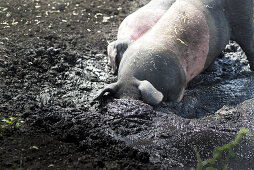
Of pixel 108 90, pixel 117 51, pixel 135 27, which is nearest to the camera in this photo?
pixel 108 90

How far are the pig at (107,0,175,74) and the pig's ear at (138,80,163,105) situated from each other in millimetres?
914

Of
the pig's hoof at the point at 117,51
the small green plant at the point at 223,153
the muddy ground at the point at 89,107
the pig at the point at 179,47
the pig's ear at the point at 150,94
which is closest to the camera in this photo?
the small green plant at the point at 223,153

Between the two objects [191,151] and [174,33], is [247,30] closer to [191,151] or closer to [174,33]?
[174,33]

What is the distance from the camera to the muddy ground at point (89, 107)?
13.5 ft

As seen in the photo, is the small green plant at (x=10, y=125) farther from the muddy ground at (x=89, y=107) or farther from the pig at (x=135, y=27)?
the pig at (x=135, y=27)

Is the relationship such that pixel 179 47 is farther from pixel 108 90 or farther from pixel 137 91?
pixel 108 90

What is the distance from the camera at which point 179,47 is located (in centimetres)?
529

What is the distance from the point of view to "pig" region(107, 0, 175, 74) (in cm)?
552

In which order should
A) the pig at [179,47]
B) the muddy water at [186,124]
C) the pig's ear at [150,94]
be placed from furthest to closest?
1. the pig at [179,47]
2. the pig's ear at [150,94]
3. the muddy water at [186,124]

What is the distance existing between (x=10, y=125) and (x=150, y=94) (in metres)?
1.55

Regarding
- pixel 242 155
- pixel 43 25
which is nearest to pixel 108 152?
pixel 242 155

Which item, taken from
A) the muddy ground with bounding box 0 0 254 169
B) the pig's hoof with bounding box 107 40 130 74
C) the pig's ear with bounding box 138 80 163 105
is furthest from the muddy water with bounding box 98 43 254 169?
the pig's hoof with bounding box 107 40 130 74

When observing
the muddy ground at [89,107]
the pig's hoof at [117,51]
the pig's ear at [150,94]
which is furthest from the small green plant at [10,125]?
the pig's hoof at [117,51]

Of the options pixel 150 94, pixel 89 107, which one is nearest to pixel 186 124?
pixel 150 94
